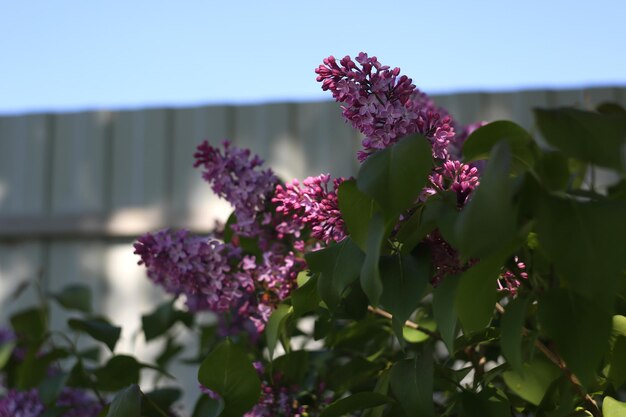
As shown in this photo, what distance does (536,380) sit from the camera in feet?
2.00

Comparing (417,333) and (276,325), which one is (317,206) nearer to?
(276,325)

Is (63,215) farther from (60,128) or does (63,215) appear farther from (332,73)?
(332,73)

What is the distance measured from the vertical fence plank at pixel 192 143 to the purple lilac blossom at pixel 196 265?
1362 mm

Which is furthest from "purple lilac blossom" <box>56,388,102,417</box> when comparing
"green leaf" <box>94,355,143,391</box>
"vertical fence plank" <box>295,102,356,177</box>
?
"vertical fence plank" <box>295,102,356,177</box>

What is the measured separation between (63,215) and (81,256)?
0.36ft

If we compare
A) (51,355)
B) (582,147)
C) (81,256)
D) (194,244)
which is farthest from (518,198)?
(81,256)

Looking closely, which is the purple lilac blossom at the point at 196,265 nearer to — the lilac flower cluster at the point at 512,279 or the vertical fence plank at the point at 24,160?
the lilac flower cluster at the point at 512,279

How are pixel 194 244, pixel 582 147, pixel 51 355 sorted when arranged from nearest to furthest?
pixel 582 147 → pixel 194 244 → pixel 51 355

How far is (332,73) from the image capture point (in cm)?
57

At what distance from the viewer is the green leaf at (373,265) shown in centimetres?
42

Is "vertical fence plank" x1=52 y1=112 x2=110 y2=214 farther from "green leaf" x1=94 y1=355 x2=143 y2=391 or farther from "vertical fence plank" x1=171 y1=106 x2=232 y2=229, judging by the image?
"green leaf" x1=94 y1=355 x2=143 y2=391

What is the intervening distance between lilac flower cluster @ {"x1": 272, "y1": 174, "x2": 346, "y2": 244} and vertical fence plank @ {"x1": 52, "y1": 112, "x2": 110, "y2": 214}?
1551 mm

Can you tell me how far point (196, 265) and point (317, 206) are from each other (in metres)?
0.14

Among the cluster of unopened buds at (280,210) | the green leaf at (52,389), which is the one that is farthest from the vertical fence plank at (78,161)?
the cluster of unopened buds at (280,210)
